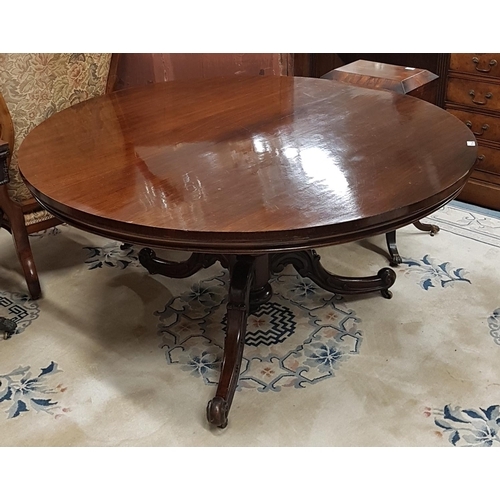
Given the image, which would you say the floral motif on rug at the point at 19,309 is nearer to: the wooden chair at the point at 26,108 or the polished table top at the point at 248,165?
the wooden chair at the point at 26,108

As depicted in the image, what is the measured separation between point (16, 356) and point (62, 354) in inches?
5.1

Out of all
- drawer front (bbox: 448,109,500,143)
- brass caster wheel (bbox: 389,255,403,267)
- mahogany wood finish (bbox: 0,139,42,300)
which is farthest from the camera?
drawer front (bbox: 448,109,500,143)

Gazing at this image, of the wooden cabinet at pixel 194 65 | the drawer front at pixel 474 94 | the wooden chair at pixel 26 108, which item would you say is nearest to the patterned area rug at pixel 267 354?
the wooden chair at pixel 26 108

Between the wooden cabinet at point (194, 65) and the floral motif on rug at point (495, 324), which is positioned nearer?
the floral motif on rug at point (495, 324)

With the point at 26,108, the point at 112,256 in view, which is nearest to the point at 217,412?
the point at 112,256

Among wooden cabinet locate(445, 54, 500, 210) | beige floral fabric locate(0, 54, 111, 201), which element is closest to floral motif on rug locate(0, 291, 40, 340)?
beige floral fabric locate(0, 54, 111, 201)

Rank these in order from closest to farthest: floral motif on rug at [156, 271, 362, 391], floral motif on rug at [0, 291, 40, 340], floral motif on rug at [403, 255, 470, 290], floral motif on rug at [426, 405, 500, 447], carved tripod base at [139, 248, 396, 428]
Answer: floral motif on rug at [426, 405, 500, 447], carved tripod base at [139, 248, 396, 428], floral motif on rug at [156, 271, 362, 391], floral motif on rug at [0, 291, 40, 340], floral motif on rug at [403, 255, 470, 290]

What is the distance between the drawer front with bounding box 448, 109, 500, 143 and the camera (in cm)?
245

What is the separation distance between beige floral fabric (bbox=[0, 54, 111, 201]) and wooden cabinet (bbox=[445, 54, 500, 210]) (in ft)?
4.53

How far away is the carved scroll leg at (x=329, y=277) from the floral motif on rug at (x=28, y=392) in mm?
710

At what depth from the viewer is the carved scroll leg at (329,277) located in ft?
6.07

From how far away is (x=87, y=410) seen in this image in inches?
62.8

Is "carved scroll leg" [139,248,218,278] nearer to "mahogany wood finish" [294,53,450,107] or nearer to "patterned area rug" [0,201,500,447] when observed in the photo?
"patterned area rug" [0,201,500,447]

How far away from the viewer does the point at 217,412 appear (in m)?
1.49
